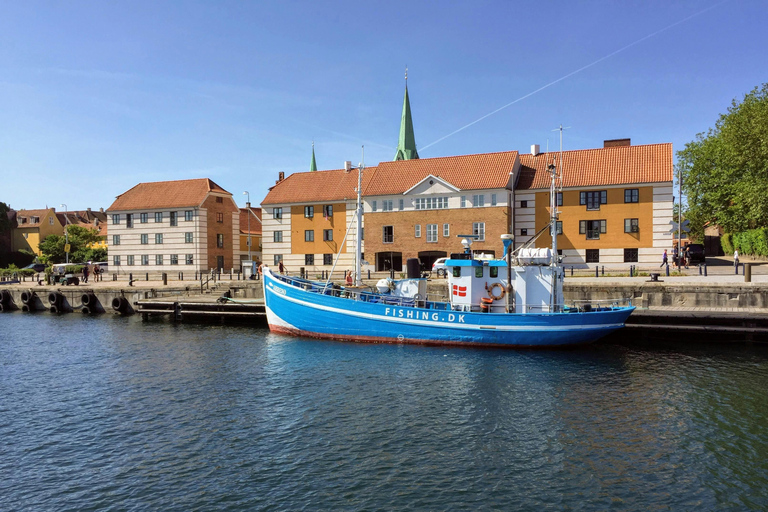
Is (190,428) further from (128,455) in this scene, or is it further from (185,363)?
(185,363)

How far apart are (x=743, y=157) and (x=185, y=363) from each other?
54818mm

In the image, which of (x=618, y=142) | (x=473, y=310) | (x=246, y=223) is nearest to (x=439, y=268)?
(x=473, y=310)

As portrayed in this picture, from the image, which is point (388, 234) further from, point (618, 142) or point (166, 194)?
point (166, 194)

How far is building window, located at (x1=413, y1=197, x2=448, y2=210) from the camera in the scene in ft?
164

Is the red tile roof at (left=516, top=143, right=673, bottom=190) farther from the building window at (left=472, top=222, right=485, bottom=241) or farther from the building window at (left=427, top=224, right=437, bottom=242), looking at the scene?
Answer: the building window at (left=427, top=224, right=437, bottom=242)

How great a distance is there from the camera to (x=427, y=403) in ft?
59.1

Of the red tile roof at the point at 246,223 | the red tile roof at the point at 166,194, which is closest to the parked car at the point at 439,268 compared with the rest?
the red tile roof at the point at 166,194

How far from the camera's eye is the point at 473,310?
28.1 metres

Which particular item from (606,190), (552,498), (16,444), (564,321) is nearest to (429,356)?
(564,321)

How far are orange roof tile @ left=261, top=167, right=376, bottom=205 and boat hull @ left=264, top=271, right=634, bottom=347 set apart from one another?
26001 mm

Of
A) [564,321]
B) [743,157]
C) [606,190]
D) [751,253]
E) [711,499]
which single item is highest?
[743,157]

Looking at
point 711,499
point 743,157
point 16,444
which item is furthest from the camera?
point 743,157

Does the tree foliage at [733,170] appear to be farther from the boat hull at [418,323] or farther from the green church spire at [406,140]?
the green church spire at [406,140]

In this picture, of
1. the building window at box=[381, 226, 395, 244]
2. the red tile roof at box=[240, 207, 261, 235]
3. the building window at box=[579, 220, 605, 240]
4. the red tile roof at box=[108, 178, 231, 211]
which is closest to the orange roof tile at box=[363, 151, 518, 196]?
the building window at box=[381, 226, 395, 244]
